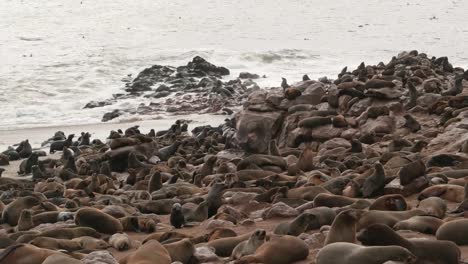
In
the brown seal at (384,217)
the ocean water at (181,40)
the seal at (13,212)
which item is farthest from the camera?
the ocean water at (181,40)

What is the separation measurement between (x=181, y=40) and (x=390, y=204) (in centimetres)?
3324

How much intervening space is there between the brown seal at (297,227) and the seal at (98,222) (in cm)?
180

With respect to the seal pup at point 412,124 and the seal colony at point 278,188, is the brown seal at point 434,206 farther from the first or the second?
the seal pup at point 412,124

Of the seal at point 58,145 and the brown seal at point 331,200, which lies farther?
the seal at point 58,145

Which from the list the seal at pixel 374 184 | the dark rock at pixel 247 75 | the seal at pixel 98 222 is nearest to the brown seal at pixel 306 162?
the seal at pixel 374 184

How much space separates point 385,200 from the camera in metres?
6.03

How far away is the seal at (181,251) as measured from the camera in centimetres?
525

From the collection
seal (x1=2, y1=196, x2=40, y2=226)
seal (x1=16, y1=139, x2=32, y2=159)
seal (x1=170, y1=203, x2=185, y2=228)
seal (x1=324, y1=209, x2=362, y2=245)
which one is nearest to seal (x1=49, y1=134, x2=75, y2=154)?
seal (x1=16, y1=139, x2=32, y2=159)

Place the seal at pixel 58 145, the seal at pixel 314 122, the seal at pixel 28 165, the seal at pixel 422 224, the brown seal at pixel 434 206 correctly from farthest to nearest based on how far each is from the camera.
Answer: the seal at pixel 58 145 < the seal at pixel 28 165 < the seal at pixel 314 122 < the brown seal at pixel 434 206 < the seal at pixel 422 224

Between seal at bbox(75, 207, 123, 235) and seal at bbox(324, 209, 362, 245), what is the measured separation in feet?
8.66

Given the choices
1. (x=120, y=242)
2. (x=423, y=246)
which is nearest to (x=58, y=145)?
(x=120, y=242)

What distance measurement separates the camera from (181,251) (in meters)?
5.28

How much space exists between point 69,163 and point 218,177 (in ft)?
14.8

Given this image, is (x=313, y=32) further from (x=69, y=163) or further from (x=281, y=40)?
(x=69, y=163)
